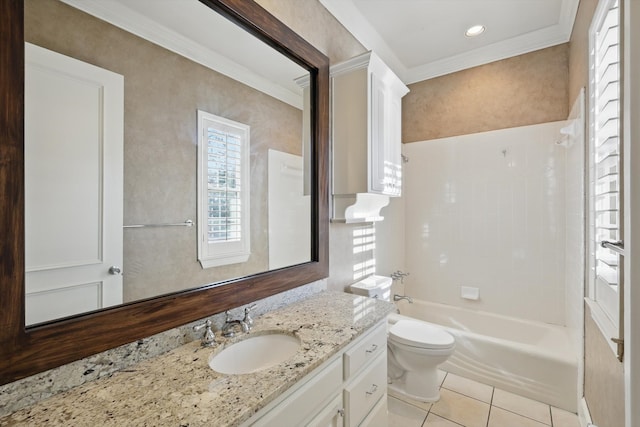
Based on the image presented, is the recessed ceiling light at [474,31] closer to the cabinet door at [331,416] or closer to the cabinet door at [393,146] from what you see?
the cabinet door at [393,146]

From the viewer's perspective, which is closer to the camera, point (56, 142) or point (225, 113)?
point (56, 142)

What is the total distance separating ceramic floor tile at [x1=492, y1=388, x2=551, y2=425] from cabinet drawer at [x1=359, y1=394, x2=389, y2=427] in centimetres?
102

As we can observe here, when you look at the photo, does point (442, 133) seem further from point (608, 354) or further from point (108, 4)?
point (108, 4)

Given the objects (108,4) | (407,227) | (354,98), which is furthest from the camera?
(407,227)

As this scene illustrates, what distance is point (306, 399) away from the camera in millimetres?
963

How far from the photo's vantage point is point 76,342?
0.82 meters

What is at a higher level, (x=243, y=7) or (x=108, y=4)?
(x=243, y=7)

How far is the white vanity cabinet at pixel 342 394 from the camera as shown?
0.89 metres

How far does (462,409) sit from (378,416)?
2.88 ft

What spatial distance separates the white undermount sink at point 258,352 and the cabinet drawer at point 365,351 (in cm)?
22

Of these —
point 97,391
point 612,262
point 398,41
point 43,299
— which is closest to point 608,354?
point 612,262

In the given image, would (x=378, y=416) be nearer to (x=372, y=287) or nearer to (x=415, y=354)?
(x=415, y=354)

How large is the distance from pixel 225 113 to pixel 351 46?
1.40 metres

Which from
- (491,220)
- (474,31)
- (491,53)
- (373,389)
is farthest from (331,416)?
Answer: (491,53)
